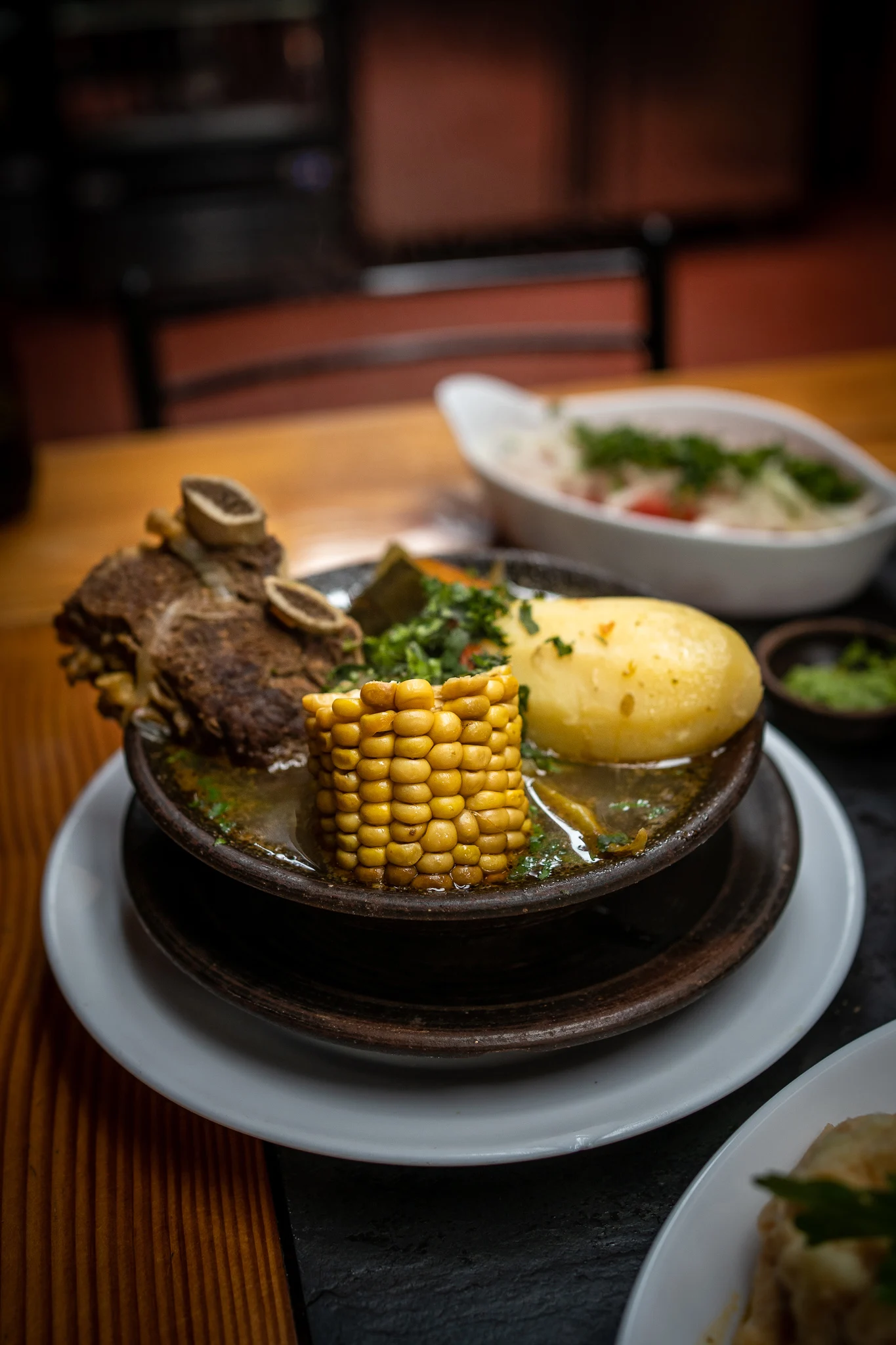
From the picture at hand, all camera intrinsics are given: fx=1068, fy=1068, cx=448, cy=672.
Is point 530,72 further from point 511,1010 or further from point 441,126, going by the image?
point 511,1010

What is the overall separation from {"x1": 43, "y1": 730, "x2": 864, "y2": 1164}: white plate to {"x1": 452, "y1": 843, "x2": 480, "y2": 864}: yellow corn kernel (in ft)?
0.74

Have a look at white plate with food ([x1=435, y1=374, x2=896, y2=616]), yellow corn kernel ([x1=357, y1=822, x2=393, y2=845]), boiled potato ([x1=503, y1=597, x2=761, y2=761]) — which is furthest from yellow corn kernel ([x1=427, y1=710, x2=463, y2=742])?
white plate with food ([x1=435, y1=374, x2=896, y2=616])

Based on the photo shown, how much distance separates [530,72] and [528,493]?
6.18 meters

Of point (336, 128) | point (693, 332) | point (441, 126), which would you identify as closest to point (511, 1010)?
point (693, 332)

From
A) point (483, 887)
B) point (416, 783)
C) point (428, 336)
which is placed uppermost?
point (428, 336)

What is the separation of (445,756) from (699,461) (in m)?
1.31

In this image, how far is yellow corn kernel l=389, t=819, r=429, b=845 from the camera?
1100 mm

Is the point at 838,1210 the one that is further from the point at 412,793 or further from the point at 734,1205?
the point at 412,793

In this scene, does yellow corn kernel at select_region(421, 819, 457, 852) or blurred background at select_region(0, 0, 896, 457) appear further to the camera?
blurred background at select_region(0, 0, 896, 457)

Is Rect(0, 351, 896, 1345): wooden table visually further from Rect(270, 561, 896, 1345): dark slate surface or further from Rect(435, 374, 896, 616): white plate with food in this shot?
Rect(435, 374, 896, 616): white plate with food

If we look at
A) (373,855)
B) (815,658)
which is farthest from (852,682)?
(373,855)

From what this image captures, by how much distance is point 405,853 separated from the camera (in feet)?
3.61

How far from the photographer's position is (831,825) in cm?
144

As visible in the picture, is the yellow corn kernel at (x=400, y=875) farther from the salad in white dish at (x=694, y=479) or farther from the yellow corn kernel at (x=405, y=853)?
the salad in white dish at (x=694, y=479)
